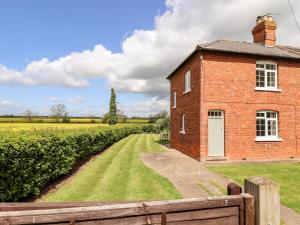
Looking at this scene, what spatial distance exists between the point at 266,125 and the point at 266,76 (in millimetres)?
→ 3292

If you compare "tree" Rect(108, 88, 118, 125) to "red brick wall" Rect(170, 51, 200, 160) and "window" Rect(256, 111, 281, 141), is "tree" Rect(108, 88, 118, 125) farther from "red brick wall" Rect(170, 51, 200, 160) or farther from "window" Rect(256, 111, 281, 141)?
"window" Rect(256, 111, 281, 141)

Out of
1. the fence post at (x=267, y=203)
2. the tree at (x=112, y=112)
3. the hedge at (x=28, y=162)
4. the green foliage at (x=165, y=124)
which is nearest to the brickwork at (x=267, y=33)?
the hedge at (x=28, y=162)

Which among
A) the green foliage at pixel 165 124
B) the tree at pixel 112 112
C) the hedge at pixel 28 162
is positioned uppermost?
the tree at pixel 112 112

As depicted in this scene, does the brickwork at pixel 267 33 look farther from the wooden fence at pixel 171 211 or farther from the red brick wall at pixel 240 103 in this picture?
the wooden fence at pixel 171 211

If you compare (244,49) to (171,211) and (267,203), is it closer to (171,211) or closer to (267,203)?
(267,203)

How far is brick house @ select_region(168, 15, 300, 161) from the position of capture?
1808 cm

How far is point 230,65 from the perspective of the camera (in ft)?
60.8

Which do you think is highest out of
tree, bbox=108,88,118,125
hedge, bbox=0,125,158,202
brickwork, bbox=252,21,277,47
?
brickwork, bbox=252,21,277,47

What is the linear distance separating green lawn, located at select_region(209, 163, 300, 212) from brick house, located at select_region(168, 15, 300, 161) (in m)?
2.00

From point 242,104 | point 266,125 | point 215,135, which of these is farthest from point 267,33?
point 215,135

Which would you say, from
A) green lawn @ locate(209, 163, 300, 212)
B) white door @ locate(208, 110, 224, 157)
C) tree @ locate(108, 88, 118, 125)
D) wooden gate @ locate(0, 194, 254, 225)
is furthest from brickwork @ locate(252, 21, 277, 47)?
tree @ locate(108, 88, 118, 125)

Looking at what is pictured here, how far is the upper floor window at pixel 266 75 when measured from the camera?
19.3 metres

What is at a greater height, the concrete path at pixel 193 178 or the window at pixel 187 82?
the window at pixel 187 82

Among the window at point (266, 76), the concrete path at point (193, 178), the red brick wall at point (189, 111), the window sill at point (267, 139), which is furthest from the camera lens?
the window at point (266, 76)
